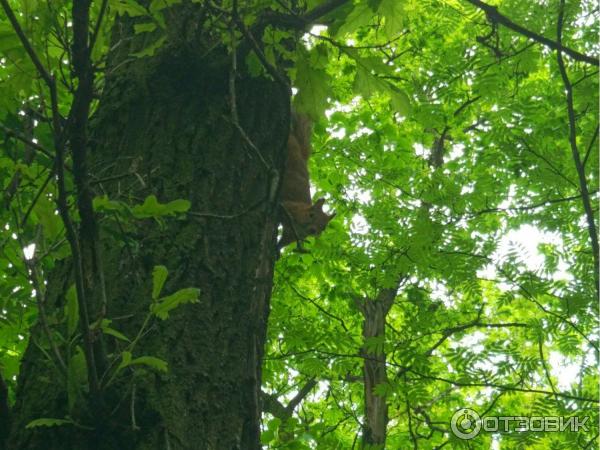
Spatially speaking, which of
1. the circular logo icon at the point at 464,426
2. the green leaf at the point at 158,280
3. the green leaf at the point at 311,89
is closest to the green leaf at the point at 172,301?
the green leaf at the point at 158,280

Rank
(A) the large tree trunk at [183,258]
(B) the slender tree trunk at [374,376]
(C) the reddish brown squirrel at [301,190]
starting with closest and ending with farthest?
(A) the large tree trunk at [183,258] < (C) the reddish brown squirrel at [301,190] < (B) the slender tree trunk at [374,376]

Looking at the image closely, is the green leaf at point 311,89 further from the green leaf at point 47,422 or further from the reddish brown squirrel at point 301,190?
the reddish brown squirrel at point 301,190

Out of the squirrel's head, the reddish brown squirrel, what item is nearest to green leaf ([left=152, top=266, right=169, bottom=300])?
the reddish brown squirrel

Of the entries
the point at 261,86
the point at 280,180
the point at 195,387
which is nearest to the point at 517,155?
the point at 261,86

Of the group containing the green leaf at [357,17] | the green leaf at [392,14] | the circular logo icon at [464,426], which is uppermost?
the green leaf at [357,17]

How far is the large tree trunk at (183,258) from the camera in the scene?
1.37m

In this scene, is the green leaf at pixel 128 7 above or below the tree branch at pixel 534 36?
below

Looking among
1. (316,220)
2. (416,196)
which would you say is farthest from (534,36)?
(416,196)

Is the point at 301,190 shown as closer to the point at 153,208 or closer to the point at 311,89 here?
the point at 311,89

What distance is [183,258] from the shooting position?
5.41 feet

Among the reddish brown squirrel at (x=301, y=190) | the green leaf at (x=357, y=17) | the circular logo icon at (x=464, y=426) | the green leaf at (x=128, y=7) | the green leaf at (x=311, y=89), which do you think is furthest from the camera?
the circular logo icon at (x=464, y=426)

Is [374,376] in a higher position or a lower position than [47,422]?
higher

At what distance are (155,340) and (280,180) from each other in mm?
489

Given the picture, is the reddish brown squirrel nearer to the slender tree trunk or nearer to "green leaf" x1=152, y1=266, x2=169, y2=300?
the slender tree trunk
